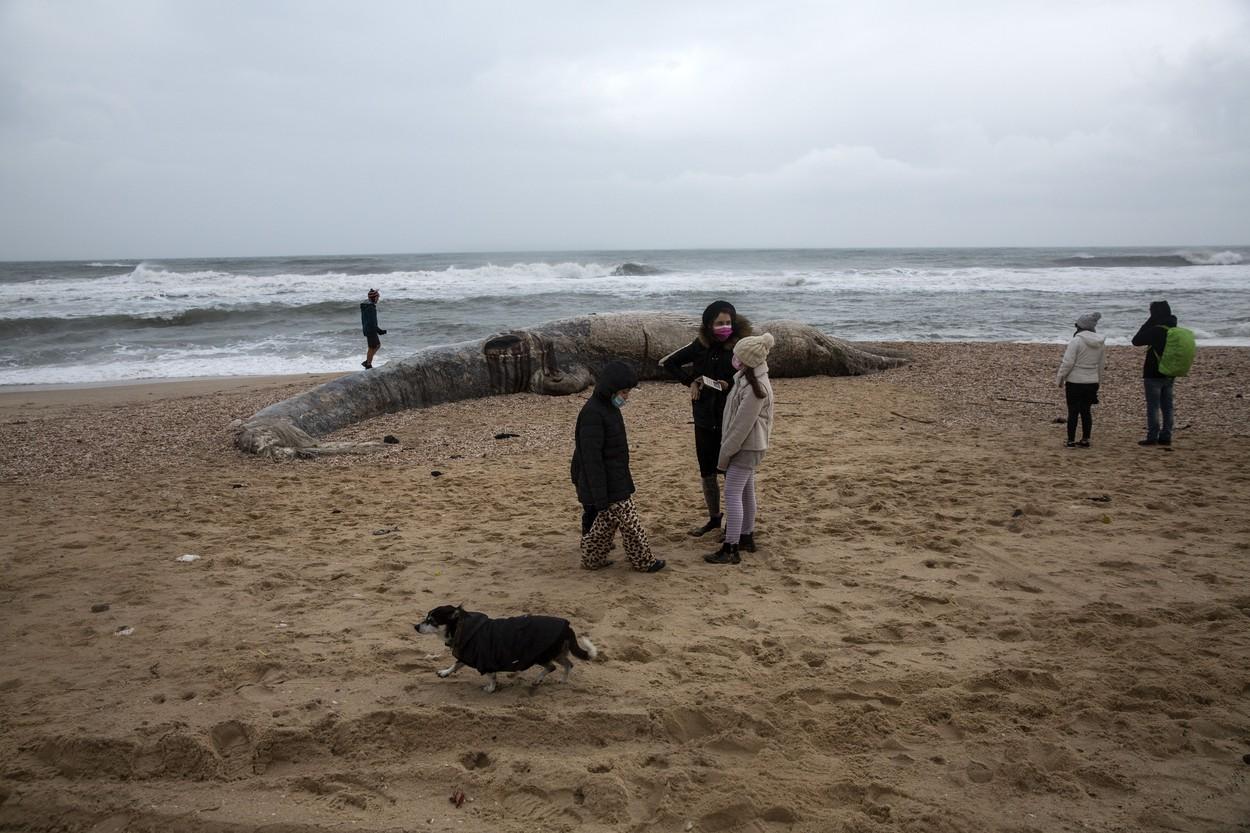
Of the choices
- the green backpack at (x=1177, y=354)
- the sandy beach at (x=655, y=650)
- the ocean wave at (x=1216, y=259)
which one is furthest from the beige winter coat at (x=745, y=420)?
the ocean wave at (x=1216, y=259)

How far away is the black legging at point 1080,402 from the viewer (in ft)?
26.7

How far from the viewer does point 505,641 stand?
3.68m

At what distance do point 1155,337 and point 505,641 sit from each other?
762cm

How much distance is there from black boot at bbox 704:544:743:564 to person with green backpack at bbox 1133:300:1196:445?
5.23 metres

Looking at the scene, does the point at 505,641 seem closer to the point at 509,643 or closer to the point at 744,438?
the point at 509,643

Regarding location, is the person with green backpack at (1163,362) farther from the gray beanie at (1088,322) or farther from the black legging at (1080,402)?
the black legging at (1080,402)

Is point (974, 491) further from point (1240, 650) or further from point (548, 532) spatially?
point (548, 532)

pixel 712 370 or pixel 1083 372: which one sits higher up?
pixel 712 370

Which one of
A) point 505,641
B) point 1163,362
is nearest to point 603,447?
point 505,641

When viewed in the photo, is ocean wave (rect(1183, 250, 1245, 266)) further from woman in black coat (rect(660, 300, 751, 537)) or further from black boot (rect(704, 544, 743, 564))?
black boot (rect(704, 544, 743, 564))

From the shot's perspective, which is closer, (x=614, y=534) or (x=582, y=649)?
(x=582, y=649)

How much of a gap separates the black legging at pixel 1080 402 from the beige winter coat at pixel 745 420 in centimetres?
448

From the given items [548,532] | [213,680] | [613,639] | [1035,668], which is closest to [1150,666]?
[1035,668]

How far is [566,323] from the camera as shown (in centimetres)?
1286
